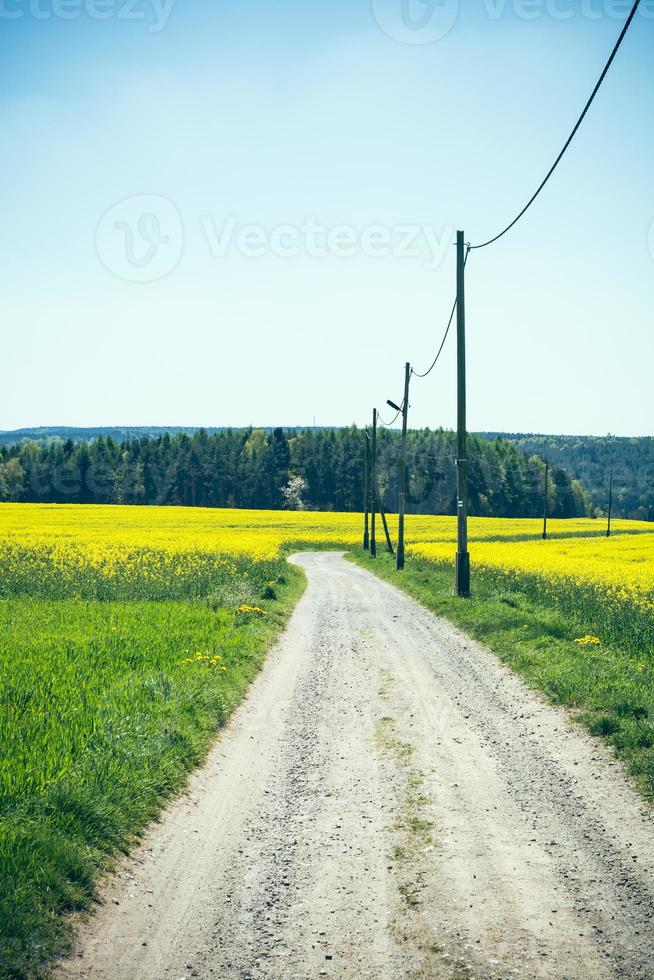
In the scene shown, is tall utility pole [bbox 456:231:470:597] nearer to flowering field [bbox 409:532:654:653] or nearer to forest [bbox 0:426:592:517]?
flowering field [bbox 409:532:654:653]

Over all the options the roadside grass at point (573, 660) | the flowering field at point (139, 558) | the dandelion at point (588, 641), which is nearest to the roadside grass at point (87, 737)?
the roadside grass at point (573, 660)

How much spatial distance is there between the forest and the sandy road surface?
368 ft

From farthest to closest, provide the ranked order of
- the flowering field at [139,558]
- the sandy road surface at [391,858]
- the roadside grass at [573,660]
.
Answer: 1. the flowering field at [139,558]
2. the roadside grass at [573,660]
3. the sandy road surface at [391,858]

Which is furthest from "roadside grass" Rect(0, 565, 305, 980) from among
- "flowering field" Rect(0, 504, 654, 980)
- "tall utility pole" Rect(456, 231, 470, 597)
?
"tall utility pole" Rect(456, 231, 470, 597)

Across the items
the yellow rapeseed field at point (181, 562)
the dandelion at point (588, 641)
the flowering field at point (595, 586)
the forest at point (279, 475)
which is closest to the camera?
the dandelion at point (588, 641)

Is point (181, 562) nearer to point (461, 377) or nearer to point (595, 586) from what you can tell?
point (461, 377)

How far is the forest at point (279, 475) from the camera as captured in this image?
12294cm

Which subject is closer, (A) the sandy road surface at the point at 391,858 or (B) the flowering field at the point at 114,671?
(A) the sandy road surface at the point at 391,858

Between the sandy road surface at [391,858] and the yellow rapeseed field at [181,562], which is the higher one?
the sandy road surface at [391,858]

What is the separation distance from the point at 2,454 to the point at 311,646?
440 ft

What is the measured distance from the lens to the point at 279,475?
125688 mm

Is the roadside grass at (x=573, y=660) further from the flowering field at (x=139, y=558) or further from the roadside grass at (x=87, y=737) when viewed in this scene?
the flowering field at (x=139, y=558)

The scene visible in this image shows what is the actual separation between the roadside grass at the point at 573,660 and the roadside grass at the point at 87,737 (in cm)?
434

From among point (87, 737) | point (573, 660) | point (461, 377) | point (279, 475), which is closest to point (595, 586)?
point (461, 377)
